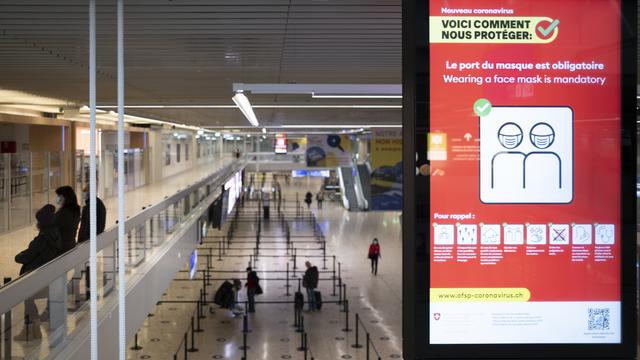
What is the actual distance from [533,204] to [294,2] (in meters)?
2.63

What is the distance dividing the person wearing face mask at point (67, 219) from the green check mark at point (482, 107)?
4426 mm

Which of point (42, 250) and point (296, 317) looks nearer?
point (42, 250)

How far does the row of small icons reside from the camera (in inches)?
106

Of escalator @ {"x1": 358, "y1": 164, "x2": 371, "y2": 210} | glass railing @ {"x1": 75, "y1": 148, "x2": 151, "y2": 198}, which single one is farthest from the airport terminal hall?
escalator @ {"x1": 358, "y1": 164, "x2": 371, "y2": 210}

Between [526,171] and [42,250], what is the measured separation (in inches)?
180

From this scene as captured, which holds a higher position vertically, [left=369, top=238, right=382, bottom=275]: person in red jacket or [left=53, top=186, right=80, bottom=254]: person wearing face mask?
[left=53, top=186, right=80, bottom=254]: person wearing face mask

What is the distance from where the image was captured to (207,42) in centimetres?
668

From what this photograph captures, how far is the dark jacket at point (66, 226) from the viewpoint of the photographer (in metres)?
6.16

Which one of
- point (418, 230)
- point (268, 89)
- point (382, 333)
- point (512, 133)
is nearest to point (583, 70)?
point (512, 133)

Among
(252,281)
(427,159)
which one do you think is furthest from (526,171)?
(252,281)

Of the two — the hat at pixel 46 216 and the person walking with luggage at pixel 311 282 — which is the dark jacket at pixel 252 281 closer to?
the person walking with luggage at pixel 311 282

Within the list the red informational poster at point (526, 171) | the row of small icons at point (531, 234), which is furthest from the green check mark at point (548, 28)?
the row of small icons at point (531, 234)

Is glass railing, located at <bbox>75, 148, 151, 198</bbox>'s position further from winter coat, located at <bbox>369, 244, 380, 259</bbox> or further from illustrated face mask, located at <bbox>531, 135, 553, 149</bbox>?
illustrated face mask, located at <bbox>531, 135, 553, 149</bbox>

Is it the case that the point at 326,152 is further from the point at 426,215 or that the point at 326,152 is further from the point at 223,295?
the point at 426,215
